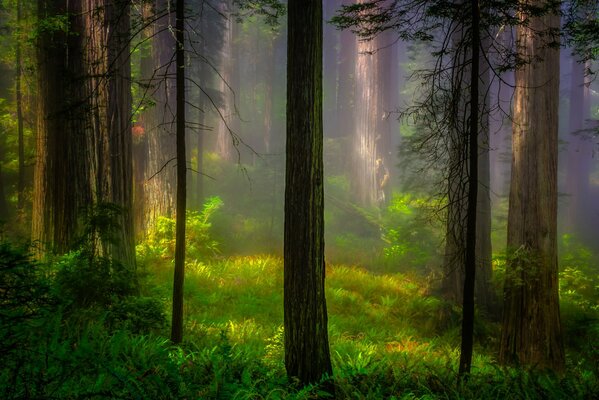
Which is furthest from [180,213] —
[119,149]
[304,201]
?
[119,149]

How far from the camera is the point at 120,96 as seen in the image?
7156 millimetres

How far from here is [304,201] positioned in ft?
13.9

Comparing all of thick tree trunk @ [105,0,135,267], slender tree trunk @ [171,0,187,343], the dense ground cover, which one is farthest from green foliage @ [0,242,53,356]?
thick tree trunk @ [105,0,135,267]

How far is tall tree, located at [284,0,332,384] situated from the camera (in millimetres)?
4180

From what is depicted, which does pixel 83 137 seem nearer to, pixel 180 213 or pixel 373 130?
pixel 180 213

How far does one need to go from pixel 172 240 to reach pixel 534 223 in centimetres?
866

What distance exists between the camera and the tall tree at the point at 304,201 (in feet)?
13.7

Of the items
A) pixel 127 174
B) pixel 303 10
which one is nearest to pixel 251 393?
pixel 303 10

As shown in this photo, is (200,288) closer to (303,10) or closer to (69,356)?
(69,356)

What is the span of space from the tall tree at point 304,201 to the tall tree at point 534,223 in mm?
4119

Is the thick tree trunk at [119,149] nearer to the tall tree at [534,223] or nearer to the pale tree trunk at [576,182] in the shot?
the tall tree at [534,223]

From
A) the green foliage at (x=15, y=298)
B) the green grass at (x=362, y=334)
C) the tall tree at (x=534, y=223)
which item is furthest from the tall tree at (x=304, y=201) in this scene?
the tall tree at (x=534, y=223)

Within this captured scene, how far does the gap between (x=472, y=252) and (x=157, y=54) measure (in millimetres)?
12611

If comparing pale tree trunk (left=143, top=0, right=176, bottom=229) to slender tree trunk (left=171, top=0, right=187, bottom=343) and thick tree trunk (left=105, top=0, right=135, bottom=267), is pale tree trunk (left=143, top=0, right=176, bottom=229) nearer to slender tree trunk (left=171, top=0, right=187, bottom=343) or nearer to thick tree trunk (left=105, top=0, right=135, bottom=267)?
thick tree trunk (left=105, top=0, right=135, bottom=267)
